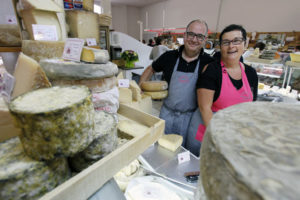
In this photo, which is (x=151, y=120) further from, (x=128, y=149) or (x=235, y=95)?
(x=235, y=95)

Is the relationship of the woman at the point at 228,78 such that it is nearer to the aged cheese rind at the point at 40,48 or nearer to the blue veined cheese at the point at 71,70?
the blue veined cheese at the point at 71,70

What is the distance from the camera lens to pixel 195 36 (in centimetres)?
142

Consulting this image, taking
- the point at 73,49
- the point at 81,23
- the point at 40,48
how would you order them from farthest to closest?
the point at 81,23
the point at 40,48
the point at 73,49

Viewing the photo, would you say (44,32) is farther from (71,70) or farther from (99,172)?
(99,172)

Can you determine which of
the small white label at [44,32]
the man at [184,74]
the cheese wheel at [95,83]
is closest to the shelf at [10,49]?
the small white label at [44,32]

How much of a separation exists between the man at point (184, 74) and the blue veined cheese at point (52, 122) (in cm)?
121

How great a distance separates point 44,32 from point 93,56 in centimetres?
75

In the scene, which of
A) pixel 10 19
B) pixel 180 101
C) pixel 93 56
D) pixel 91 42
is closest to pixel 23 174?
pixel 93 56

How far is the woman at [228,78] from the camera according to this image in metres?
1.24

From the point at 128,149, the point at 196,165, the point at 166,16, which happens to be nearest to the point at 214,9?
the point at 166,16

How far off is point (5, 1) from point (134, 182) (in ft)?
8.95

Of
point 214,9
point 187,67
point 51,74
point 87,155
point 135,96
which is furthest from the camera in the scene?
point 214,9

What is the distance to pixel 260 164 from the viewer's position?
0.56ft

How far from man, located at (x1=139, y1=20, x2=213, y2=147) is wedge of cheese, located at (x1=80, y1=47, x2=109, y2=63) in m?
0.95
